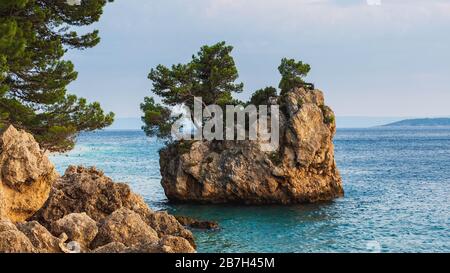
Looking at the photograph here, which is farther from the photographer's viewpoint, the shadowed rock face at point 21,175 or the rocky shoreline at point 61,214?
the shadowed rock face at point 21,175

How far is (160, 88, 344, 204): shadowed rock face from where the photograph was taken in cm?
3853

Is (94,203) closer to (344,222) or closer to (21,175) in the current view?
(21,175)

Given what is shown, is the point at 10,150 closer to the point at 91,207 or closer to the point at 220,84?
the point at 91,207

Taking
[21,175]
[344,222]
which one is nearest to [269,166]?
[344,222]

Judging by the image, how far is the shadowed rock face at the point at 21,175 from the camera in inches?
765

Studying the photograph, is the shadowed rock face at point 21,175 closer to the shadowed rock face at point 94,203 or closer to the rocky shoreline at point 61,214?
the rocky shoreline at point 61,214

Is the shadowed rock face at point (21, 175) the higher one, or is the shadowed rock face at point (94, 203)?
the shadowed rock face at point (21, 175)

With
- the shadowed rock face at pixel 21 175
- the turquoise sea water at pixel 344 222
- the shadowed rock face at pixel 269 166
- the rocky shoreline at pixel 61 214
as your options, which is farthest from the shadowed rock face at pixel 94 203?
the shadowed rock face at pixel 269 166

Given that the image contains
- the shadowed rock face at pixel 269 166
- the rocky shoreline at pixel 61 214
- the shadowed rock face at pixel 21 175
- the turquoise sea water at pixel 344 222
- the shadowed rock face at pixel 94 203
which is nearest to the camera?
the rocky shoreline at pixel 61 214

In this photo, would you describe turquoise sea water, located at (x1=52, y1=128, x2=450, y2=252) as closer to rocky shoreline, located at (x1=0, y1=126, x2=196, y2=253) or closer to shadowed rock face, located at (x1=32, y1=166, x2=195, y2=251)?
shadowed rock face, located at (x1=32, y1=166, x2=195, y2=251)

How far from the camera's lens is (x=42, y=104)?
28.0 meters
